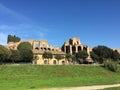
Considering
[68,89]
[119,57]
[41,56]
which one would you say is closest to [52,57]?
[41,56]

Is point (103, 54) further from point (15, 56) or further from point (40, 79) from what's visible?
point (40, 79)

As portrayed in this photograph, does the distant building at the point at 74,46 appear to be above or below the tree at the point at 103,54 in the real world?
above

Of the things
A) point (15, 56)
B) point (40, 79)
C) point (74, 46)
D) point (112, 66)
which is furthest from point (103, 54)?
point (40, 79)

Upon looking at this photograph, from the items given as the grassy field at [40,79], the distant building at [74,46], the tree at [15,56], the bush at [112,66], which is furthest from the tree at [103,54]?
the grassy field at [40,79]

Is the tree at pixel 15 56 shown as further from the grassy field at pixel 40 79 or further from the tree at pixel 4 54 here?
the grassy field at pixel 40 79

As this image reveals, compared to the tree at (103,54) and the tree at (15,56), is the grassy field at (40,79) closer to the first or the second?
the tree at (15,56)

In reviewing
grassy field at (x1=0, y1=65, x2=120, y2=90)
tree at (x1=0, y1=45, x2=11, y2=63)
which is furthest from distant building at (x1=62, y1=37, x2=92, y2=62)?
grassy field at (x1=0, y1=65, x2=120, y2=90)

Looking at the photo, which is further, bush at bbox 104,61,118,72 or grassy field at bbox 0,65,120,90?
bush at bbox 104,61,118,72

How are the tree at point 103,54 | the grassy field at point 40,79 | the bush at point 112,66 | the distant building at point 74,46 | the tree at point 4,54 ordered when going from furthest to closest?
the distant building at point 74,46 < the tree at point 103,54 < the tree at point 4,54 < the bush at point 112,66 < the grassy field at point 40,79

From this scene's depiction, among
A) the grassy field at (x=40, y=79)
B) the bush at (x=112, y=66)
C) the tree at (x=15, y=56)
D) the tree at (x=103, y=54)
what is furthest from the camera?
the tree at (x=103, y=54)

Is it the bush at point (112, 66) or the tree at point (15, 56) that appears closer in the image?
the bush at point (112, 66)

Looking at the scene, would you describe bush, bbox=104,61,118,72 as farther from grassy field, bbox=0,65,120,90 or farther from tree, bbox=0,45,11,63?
tree, bbox=0,45,11,63

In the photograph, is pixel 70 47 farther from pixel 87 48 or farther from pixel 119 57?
pixel 119 57

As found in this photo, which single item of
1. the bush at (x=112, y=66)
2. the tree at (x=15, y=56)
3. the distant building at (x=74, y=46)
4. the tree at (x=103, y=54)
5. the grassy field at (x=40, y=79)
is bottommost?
the grassy field at (x=40, y=79)
